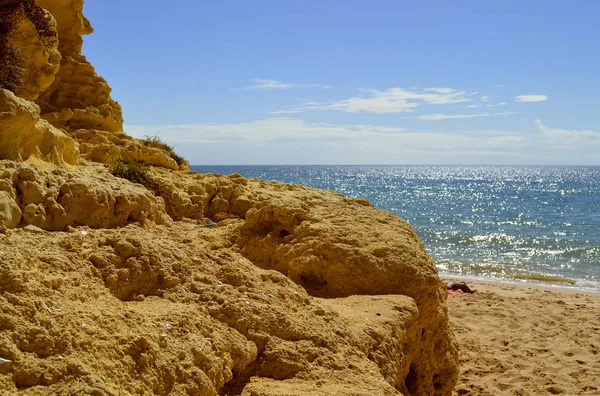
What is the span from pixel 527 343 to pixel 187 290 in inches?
288

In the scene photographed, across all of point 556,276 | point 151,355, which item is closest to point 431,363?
point 151,355

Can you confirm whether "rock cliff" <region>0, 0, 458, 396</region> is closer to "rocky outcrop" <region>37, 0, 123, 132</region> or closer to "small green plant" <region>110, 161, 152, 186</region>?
"small green plant" <region>110, 161, 152, 186</region>

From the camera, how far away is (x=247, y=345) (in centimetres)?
338

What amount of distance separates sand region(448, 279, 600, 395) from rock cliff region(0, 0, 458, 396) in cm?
239

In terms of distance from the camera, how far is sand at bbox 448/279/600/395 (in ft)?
24.1

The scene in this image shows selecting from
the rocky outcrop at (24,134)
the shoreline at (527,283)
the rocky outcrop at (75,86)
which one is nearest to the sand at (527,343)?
the shoreline at (527,283)

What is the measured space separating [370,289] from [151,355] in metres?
2.60

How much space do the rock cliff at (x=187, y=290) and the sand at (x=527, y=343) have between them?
2.39 meters

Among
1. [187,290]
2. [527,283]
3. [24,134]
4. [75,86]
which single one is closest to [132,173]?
[24,134]

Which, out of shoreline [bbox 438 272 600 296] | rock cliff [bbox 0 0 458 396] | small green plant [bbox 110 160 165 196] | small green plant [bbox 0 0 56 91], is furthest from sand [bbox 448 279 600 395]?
small green plant [bbox 0 0 56 91]

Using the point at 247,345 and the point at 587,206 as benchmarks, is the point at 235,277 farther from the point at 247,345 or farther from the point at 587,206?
the point at 587,206

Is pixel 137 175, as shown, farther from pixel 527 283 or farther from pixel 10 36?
pixel 527 283

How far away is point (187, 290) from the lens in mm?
3637

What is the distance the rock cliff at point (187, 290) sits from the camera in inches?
106
